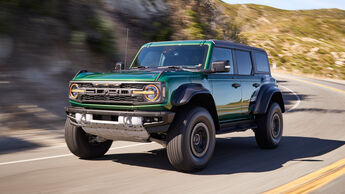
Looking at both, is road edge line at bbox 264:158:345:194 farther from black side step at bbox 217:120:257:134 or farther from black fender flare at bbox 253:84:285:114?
black fender flare at bbox 253:84:285:114

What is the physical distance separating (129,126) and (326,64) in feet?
222

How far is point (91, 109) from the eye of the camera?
5.73m

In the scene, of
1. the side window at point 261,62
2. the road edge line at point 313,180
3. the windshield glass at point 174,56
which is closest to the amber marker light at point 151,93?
the windshield glass at point 174,56

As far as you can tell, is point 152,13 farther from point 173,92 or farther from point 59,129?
point 173,92

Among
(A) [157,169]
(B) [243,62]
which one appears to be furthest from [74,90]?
(B) [243,62]

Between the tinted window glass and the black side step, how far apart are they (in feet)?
3.83

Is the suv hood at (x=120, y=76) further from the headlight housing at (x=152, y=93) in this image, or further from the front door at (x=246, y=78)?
the front door at (x=246, y=78)

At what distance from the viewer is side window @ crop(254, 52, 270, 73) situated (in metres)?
8.08

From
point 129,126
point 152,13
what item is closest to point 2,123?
point 129,126

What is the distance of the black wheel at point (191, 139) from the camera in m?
5.40

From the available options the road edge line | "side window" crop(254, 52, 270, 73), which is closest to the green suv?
"side window" crop(254, 52, 270, 73)

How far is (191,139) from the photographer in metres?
5.55

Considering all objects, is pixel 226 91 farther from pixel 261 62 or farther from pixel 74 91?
pixel 74 91

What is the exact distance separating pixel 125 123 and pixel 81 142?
1.25 m
